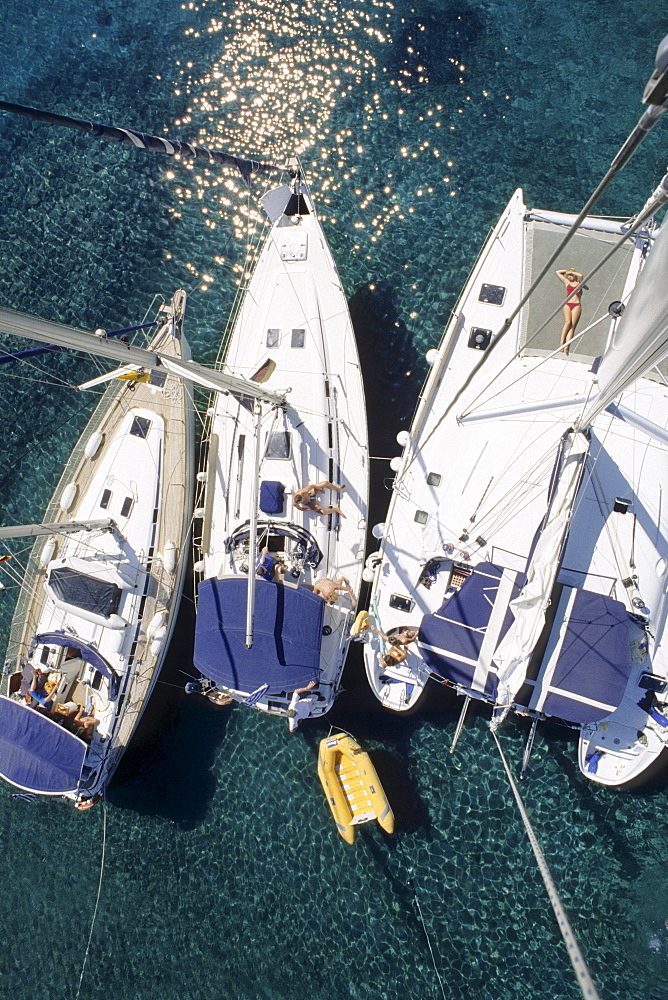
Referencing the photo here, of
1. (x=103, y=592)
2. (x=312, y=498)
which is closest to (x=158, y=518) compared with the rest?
(x=103, y=592)

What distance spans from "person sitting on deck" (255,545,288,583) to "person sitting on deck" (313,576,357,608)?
75 cm

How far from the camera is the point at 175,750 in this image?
1410 cm

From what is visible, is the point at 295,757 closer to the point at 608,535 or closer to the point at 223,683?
the point at 223,683

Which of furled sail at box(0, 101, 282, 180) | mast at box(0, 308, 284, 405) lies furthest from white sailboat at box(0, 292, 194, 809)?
furled sail at box(0, 101, 282, 180)

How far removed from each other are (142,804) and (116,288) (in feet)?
40.4

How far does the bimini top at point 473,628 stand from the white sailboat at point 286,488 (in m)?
1.92

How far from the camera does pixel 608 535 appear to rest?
1179cm

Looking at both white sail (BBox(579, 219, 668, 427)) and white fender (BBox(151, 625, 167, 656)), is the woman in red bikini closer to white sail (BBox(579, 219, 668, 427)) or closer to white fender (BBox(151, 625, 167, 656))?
white sail (BBox(579, 219, 668, 427))

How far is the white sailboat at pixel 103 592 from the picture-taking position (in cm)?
1261

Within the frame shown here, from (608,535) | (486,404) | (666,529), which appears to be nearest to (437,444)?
(486,404)

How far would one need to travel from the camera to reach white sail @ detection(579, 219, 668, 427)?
268 inches

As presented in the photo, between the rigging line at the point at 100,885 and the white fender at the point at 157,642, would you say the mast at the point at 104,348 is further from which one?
the rigging line at the point at 100,885

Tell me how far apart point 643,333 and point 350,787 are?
10495 millimetres

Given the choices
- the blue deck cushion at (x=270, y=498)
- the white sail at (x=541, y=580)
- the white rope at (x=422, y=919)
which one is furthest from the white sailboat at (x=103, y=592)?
the white sail at (x=541, y=580)
